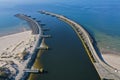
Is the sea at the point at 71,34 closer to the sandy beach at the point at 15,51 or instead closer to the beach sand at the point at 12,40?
the sandy beach at the point at 15,51

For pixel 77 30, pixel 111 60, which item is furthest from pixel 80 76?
pixel 77 30

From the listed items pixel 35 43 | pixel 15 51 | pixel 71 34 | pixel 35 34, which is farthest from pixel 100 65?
pixel 35 34

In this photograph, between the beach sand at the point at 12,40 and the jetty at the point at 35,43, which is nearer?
the jetty at the point at 35,43

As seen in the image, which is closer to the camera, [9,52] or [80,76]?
[80,76]

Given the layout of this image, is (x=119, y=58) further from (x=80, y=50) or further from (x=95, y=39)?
(x=95, y=39)

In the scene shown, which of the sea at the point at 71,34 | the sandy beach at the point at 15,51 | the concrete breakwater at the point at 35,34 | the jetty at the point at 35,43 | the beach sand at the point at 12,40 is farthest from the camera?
the beach sand at the point at 12,40

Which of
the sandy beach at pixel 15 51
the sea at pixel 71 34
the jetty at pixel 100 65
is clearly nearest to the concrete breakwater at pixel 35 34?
the sandy beach at pixel 15 51

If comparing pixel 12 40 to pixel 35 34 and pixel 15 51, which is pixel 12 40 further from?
pixel 15 51

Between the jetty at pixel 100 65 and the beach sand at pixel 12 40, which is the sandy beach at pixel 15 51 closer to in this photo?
the beach sand at pixel 12 40

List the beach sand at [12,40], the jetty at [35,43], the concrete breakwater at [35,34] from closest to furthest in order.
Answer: the jetty at [35,43], the concrete breakwater at [35,34], the beach sand at [12,40]

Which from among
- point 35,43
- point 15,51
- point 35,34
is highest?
point 35,34

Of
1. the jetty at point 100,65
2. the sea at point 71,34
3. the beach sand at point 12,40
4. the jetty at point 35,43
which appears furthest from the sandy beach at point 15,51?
the jetty at point 100,65
